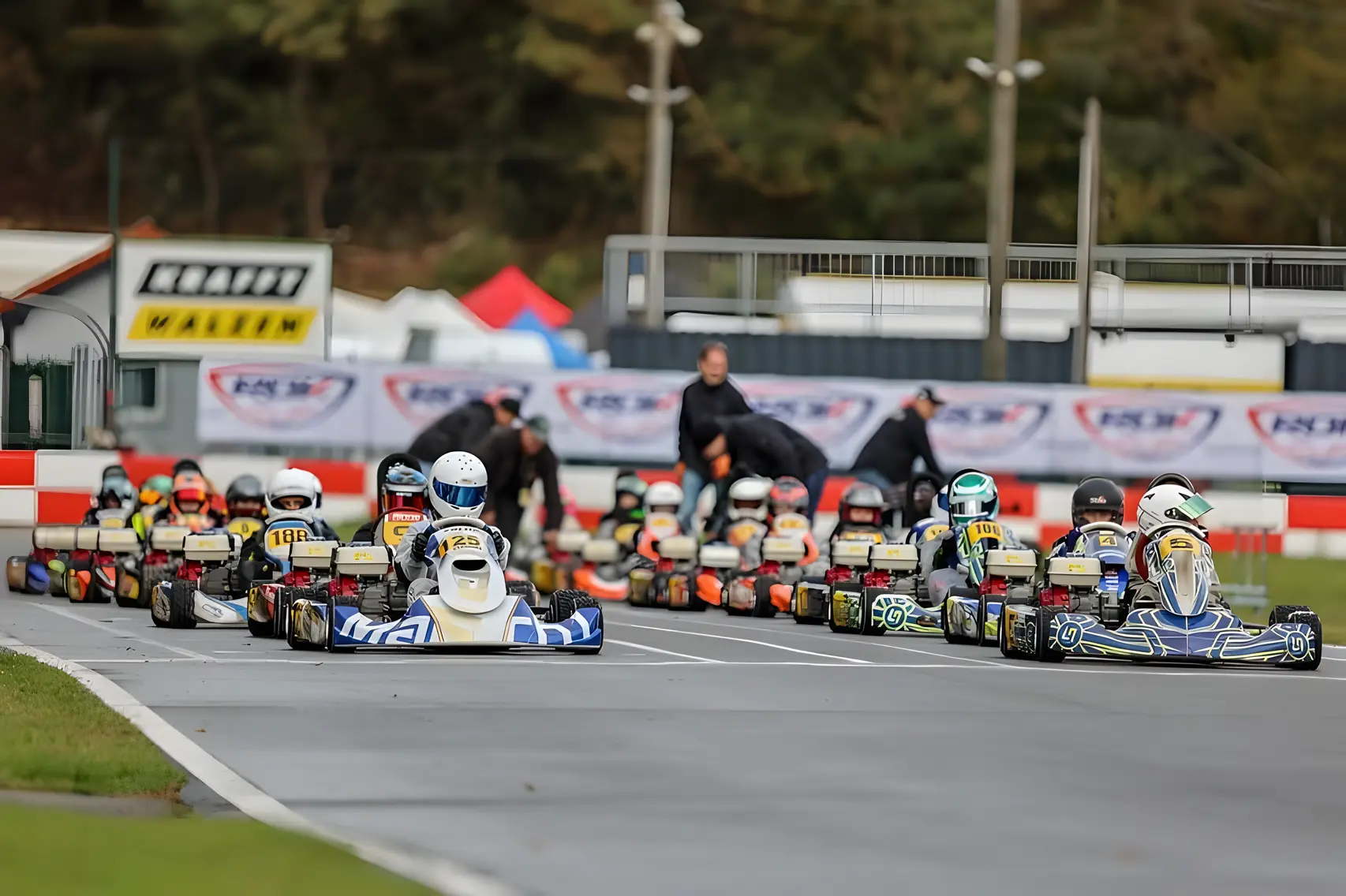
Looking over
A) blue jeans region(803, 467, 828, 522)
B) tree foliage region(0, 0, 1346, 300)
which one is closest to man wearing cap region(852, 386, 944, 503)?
blue jeans region(803, 467, 828, 522)

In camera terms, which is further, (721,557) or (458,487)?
(721,557)

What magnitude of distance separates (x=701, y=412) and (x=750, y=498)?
1.06 meters

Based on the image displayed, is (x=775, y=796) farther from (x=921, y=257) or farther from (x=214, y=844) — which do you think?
(x=921, y=257)

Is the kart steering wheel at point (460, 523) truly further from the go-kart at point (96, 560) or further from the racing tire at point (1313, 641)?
the go-kart at point (96, 560)

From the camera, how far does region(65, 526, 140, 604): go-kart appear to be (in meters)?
22.1

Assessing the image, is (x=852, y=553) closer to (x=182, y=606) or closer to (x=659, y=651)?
(x=659, y=651)

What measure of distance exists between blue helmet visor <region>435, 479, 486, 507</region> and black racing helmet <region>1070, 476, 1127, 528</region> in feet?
12.3

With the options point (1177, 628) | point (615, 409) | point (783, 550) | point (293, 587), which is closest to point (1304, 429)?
point (615, 409)

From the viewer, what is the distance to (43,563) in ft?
77.3

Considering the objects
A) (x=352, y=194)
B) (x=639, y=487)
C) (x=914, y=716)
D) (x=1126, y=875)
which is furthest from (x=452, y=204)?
(x=1126, y=875)

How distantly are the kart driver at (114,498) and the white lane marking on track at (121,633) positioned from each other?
2711 millimetres

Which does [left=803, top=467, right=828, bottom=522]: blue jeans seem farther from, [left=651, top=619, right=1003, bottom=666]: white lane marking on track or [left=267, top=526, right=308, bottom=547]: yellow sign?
[left=267, top=526, right=308, bottom=547]: yellow sign

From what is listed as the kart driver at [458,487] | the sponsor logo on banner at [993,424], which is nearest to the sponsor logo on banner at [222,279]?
the sponsor logo on banner at [993,424]

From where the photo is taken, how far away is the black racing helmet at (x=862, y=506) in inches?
850
